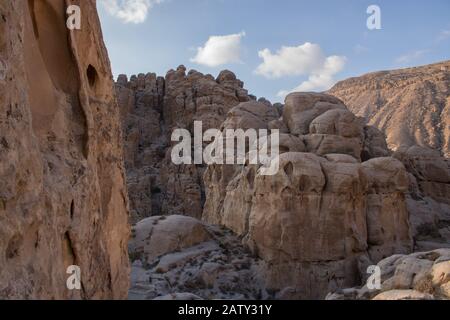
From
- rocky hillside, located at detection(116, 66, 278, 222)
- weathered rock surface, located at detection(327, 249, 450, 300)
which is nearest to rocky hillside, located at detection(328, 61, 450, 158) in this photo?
rocky hillside, located at detection(116, 66, 278, 222)

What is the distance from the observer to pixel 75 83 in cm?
829

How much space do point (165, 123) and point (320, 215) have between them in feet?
127

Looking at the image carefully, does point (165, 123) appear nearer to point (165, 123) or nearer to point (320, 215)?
point (165, 123)

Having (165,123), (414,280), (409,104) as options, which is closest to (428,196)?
(414,280)

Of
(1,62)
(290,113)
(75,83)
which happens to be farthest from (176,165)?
(1,62)

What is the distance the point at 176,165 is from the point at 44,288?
44544 millimetres

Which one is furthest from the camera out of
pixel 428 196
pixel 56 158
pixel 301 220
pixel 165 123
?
pixel 165 123

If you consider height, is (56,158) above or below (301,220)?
above

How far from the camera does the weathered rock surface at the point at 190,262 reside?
2145 cm

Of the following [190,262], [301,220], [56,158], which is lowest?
[190,262]

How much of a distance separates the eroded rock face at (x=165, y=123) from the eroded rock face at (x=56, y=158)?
37.1m

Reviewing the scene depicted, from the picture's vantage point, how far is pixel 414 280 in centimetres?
1238

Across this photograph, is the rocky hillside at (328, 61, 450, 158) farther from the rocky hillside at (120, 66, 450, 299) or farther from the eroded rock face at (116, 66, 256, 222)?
the rocky hillside at (120, 66, 450, 299)
